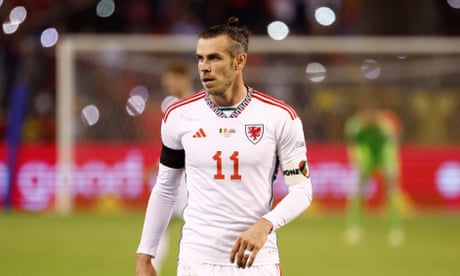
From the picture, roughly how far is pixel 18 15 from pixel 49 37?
1130 mm

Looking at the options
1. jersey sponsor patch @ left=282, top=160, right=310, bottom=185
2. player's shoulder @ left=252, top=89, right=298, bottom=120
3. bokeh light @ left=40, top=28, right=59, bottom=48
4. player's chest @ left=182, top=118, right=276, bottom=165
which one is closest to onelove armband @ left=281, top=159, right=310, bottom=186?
jersey sponsor patch @ left=282, top=160, right=310, bottom=185

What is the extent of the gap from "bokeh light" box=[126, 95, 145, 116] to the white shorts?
51.1ft

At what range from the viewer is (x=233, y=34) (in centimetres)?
477

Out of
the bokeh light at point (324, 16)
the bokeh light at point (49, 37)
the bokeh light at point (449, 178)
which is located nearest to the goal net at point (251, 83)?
the bokeh light at point (449, 178)

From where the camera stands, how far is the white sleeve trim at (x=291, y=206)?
4543mm

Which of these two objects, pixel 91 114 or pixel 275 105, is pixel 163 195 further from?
pixel 91 114

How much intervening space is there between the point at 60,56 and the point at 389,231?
7965 mm

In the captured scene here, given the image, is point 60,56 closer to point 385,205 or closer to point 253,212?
point 385,205

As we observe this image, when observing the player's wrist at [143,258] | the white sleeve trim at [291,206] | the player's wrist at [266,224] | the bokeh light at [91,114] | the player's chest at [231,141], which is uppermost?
the bokeh light at [91,114]

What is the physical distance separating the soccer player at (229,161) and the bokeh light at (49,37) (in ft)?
59.2

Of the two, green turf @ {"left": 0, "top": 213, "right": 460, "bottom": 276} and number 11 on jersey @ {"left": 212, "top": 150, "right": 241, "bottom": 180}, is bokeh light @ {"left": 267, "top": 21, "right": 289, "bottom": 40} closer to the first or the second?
green turf @ {"left": 0, "top": 213, "right": 460, "bottom": 276}

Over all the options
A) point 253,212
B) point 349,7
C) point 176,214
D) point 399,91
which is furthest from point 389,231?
point 253,212

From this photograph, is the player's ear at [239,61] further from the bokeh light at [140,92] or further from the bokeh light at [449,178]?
the bokeh light at [140,92]

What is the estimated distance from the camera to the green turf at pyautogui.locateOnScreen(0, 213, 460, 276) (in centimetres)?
1111
